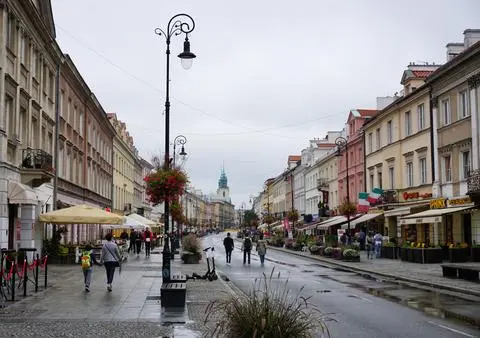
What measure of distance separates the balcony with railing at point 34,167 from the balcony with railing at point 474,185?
1924cm

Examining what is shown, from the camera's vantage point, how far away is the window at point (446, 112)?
36.2 meters

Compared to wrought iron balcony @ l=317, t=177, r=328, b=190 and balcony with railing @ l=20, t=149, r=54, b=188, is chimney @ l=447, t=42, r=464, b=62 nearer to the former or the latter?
balcony with railing @ l=20, t=149, r=54, b=188

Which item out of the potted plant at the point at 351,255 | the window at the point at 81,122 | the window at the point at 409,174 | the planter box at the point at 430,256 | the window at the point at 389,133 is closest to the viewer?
the planter box at the point at 430,256

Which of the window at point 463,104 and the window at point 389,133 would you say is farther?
the window at point 389,133

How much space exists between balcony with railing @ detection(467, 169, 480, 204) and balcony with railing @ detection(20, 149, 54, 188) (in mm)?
19243

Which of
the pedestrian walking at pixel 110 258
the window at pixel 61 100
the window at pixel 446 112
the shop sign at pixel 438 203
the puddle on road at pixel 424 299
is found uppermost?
the window at pixel 61 100

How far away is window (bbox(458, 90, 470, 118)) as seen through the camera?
33.9 metres

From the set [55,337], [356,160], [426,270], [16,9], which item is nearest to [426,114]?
[426,270]

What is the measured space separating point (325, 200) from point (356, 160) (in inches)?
628

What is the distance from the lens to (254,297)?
764cm

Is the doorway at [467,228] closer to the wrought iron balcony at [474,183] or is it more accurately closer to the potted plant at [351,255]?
the wrought iron balcony at [474,183]

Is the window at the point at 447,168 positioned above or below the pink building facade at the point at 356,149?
below

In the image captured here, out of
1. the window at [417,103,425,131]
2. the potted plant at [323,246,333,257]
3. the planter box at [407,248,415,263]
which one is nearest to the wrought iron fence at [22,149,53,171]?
the planter box at [407,248,415,263]

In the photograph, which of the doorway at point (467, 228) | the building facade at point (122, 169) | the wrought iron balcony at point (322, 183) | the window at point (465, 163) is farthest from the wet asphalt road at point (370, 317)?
the wrought iron balcony at point (322, 183)
